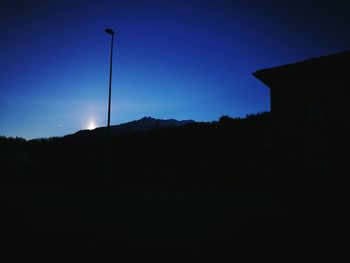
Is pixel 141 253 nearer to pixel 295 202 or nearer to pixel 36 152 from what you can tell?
pixel 295 202

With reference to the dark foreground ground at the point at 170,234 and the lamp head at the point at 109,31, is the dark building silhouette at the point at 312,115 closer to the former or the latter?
the dark foreground ground at the point at 170,234

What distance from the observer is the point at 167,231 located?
265 inches

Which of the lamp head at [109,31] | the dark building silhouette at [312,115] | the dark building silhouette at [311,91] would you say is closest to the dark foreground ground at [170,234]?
the dark building silhouette at [312,115]

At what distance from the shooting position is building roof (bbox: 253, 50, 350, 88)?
12375 millimetres

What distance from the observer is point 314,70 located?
1312cm

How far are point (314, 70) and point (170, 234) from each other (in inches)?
456

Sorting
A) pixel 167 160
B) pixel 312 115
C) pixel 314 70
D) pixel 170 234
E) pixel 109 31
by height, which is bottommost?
pixel 170 234

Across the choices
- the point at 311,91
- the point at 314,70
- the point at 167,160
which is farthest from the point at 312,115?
the point at 167,160

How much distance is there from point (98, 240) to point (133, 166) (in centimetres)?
1870

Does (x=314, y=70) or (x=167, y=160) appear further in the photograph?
(x=167, y=160)

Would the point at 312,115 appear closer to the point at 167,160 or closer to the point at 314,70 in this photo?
the point at 314,70

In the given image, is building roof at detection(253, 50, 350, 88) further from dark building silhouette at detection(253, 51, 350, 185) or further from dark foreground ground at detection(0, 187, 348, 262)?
dark foreground ground at detection(0, 187, 348, 262)

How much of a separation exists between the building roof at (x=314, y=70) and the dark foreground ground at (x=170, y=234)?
22.4 ft

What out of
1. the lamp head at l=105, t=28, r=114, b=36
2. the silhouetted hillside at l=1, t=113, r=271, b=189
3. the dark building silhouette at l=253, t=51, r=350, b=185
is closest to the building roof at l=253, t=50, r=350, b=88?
the dark building silhouette at l=253, t=51, r=350, b=185
